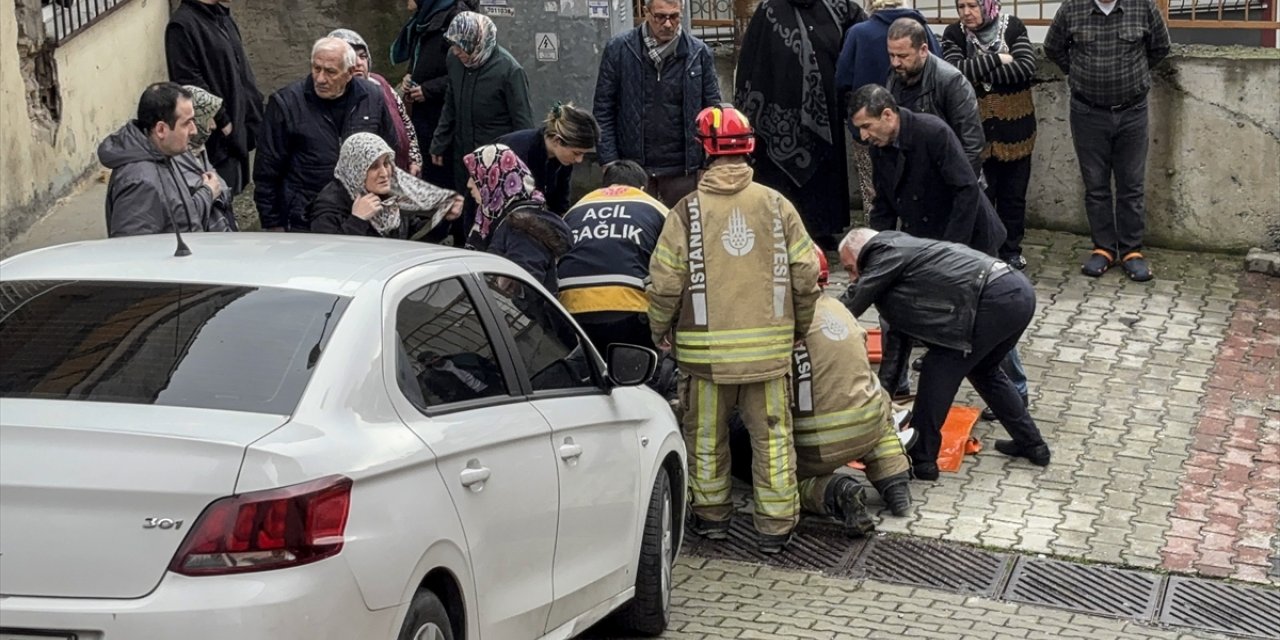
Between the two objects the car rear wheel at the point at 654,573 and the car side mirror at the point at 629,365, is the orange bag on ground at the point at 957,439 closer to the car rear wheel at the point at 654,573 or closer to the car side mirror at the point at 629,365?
the car rear wheel at the point at 654,573

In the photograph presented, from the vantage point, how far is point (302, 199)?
863 cm

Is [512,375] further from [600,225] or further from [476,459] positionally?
[600,225]

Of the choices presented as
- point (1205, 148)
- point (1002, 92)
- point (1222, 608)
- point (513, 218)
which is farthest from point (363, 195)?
point (1205, 148)

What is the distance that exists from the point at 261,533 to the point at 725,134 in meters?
3.69

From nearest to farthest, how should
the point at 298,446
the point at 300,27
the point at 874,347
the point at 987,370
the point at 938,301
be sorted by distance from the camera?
the point at 298,446
the point at 938,301
the point at 987,370
the point at 874,347
the point at 300,27

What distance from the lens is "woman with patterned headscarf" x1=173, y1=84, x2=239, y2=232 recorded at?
745 centimetres

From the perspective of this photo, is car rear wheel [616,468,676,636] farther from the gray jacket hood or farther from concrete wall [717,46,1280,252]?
concrete wall [717,46,1280,252]

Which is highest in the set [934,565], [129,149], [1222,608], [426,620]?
[129,149]

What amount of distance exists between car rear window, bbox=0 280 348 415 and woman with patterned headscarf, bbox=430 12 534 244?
5171mm

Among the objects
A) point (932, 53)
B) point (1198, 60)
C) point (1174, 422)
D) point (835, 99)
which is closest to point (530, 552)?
point (1174, 422)

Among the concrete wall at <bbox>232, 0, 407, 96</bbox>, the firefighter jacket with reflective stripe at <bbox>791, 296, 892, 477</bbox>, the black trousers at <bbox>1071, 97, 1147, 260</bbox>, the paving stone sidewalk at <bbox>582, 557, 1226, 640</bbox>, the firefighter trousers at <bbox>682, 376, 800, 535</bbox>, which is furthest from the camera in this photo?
the concrete wall at <bbox>232, 0, 407, 96</bbox>

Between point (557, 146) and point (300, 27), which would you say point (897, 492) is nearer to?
point (557, 146)

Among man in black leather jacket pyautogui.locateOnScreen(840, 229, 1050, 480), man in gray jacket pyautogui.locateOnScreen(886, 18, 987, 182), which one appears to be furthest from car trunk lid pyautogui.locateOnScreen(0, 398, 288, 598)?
man in gray jacket pyautogui.locateOnScreen(886, 18, 987, 182)

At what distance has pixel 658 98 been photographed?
10078mm
